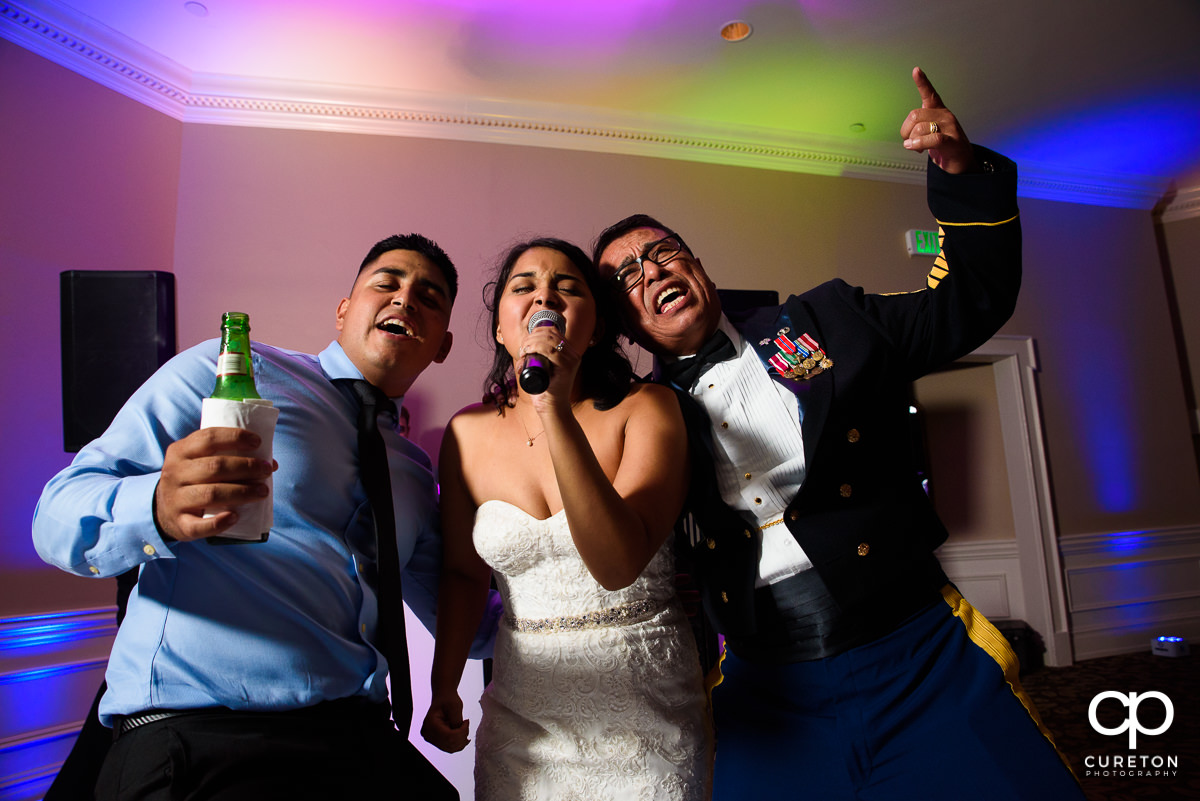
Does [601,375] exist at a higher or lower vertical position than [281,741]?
higher

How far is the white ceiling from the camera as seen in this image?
4.07 meters

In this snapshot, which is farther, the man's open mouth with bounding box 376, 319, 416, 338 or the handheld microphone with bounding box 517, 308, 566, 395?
the man's open mouth with bounding box 376, 319, 416, 338

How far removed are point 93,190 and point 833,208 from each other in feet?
17.3

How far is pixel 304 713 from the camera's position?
4.10ft

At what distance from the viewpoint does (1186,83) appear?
5.33 meters

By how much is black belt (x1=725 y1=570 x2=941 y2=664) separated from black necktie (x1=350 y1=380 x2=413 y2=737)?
76 cm

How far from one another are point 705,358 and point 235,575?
1.11 metres

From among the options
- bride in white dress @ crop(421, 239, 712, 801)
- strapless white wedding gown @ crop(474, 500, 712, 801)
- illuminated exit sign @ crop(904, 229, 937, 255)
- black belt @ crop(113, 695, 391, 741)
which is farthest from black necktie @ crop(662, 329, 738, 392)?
illuminated exit sign @ crop(904, 229, 937, 255)

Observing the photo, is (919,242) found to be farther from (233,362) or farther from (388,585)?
(233,362)

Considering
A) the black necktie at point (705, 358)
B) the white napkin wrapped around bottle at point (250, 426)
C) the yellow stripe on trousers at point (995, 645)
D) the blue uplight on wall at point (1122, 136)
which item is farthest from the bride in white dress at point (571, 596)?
the blue uplight on wall at point (1122, 136)

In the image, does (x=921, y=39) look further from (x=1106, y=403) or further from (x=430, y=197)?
(x=1106, y=403)

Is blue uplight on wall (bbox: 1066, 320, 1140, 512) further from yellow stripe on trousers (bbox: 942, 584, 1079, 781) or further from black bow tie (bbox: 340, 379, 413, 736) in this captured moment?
black bow tie (bbox: 340, 379, 413, 736)

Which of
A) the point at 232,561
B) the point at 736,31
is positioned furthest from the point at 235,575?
the point at 736,31

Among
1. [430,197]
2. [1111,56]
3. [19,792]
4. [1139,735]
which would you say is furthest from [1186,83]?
[19,792]
